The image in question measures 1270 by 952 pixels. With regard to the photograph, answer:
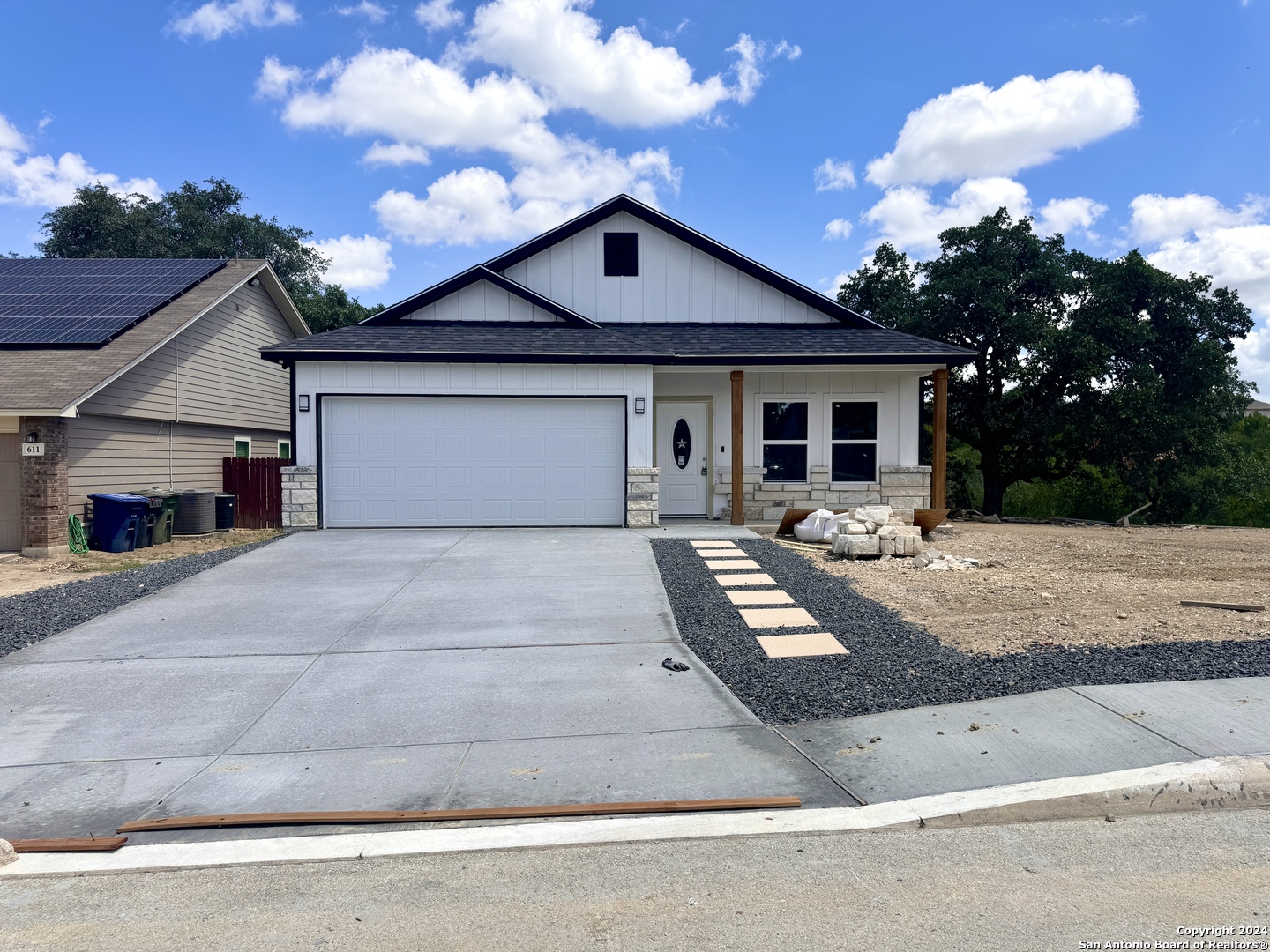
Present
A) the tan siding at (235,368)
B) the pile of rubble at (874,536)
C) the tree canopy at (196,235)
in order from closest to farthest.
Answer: the pile of rubble at (874,536) < the tan siding at (235,368) < the tree canopy at (196,235)

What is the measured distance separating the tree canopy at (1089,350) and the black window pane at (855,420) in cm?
704

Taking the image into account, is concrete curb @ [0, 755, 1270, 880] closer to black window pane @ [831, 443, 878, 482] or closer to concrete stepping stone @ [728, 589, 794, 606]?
concrete stepping stone @ [728, 589, 794, 606]

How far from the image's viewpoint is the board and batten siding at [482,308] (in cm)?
1505

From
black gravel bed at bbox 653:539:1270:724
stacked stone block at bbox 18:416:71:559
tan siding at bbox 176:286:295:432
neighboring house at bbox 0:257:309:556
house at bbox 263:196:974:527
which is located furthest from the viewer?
tan siding at bbox 176:286:295:432

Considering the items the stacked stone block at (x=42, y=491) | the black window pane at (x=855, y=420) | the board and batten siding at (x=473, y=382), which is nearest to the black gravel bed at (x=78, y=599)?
the stacked stone block at (x=42, y=491)

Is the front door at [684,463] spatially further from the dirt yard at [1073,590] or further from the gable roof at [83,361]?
the gable roof at [83,361]

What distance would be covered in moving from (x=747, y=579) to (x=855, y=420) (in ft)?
23.7

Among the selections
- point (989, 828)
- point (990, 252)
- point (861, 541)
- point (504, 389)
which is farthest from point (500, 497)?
point (990, 252)

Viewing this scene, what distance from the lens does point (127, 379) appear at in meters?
13.4

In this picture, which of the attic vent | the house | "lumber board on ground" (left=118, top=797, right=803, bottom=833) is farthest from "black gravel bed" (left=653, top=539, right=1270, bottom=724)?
the attic vent

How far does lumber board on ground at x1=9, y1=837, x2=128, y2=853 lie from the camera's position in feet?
11.2

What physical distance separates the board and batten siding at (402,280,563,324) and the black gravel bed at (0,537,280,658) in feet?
20.6

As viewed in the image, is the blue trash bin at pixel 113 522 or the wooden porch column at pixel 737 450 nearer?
the blue trash bin at pixel 113 522

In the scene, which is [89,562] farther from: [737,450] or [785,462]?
[785,462]
